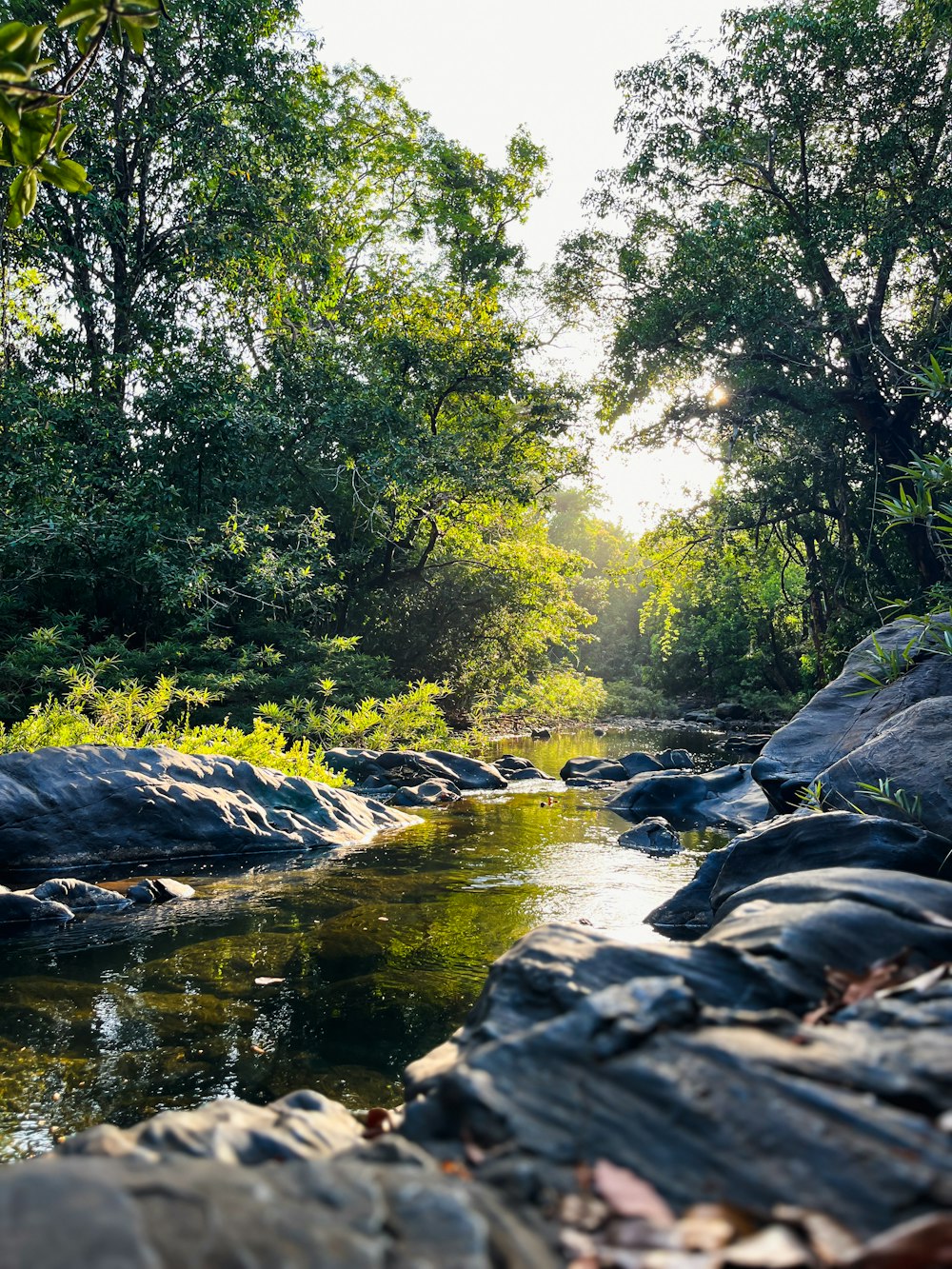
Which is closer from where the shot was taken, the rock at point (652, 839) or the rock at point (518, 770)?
the rock at point (652, 839)

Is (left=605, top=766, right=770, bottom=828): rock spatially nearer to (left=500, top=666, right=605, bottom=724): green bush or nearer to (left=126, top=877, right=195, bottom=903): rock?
(left=126, top=877, right=195, bottom=903): rock

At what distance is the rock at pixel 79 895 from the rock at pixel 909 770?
4.86 m

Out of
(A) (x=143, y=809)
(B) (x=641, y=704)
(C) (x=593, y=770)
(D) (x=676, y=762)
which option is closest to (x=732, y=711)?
(B) (x=641, y=704)

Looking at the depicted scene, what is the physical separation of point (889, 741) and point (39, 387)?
12501 mm

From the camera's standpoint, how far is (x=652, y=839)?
8562 mm

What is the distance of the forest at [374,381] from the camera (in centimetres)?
1182

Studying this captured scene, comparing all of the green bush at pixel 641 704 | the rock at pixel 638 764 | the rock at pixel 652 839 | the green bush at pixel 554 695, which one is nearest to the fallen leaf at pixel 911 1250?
the rock at pixel 652 839

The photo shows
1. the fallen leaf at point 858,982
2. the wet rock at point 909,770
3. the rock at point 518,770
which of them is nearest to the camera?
the fallen leaf at point 858,982

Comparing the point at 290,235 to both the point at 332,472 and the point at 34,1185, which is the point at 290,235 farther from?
the point at 34,1185

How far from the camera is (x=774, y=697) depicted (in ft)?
80.7

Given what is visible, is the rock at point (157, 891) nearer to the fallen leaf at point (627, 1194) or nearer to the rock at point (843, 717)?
the rock at point (843, 717)

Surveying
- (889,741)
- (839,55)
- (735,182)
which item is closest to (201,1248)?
(889,741)

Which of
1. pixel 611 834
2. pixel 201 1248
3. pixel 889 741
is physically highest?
pixel 889 741

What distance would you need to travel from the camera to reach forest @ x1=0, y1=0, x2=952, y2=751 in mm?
11820
